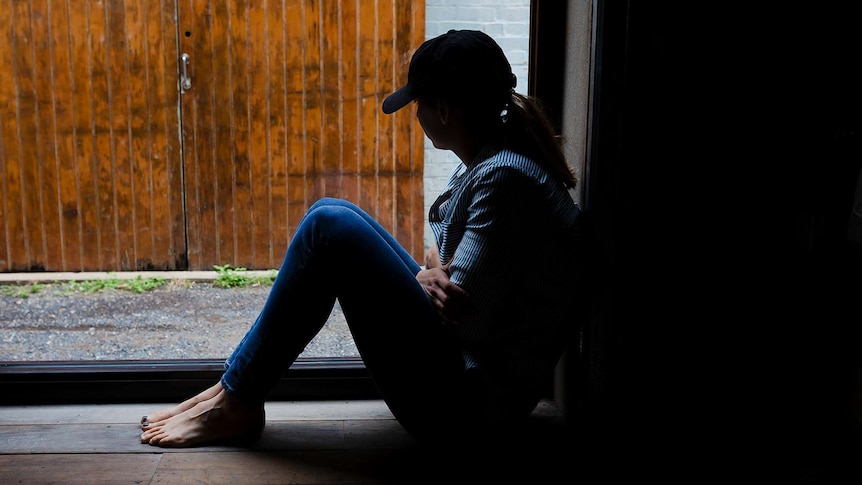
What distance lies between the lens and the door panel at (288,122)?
11.8 ft

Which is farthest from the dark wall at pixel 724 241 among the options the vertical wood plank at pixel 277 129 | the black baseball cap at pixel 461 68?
the vertical wood plank at pixel 277 129

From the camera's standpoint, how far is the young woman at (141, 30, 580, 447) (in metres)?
1.31

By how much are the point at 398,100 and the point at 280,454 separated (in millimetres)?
741

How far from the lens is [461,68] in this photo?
131 cm

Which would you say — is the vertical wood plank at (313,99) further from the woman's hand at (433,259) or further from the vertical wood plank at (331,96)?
the woman's hand at (433,259)

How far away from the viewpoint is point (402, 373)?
1.33 metres

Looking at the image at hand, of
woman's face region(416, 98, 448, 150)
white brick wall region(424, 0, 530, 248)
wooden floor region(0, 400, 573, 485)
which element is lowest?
wooden floor region(0, 400, 573, 485)

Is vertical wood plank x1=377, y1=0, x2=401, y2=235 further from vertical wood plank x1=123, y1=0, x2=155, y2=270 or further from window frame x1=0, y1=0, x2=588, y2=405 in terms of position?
window frame x1=0, y1=0, x2=588, y2=405

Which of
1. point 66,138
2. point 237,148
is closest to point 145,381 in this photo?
point 237,148

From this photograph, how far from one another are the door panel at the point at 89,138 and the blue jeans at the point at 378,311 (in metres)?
2.56

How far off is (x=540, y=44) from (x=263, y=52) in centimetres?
226

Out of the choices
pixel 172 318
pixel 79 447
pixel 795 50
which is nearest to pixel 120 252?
pixel 172 318

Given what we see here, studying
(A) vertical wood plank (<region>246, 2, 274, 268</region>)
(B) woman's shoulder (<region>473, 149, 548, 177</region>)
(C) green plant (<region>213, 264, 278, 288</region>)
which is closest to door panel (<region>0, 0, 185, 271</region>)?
(C) green plant (<region>213, 264, 278, 288</region>)

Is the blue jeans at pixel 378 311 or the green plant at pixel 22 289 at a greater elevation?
the blue jeans at pixel 378 311
